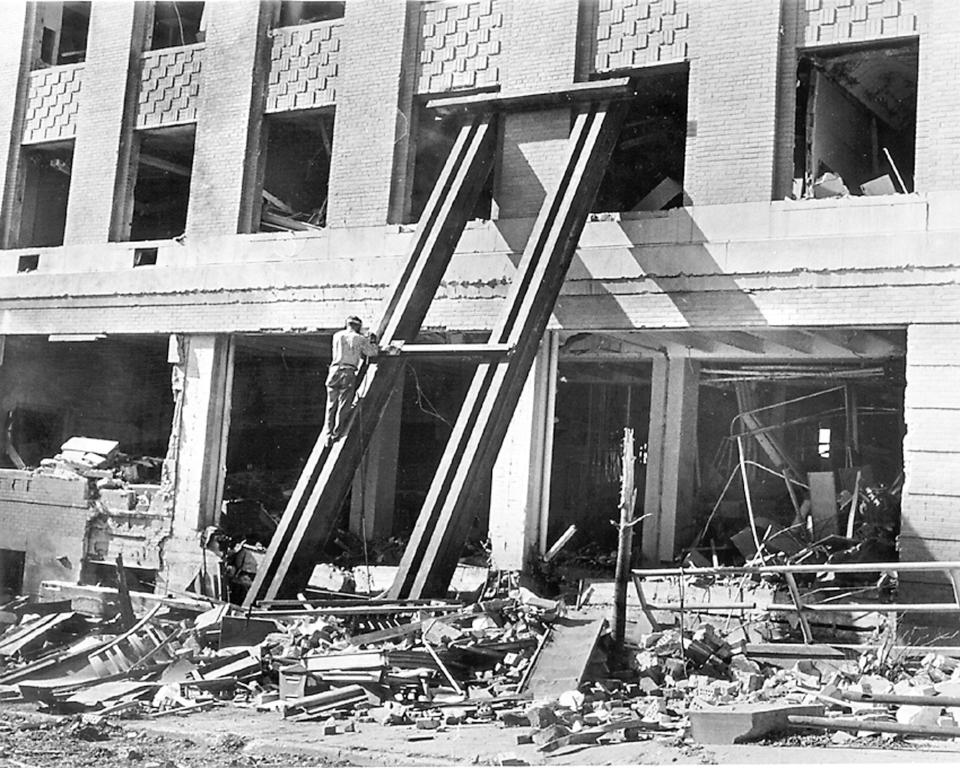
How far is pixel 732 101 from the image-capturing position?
38.9ft

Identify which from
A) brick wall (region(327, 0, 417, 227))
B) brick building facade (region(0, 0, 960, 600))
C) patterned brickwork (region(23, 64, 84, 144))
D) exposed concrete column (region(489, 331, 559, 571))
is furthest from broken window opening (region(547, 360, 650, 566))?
patterned brickwork (region(23, 64, 84, 144))

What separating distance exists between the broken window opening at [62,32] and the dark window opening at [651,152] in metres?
8.98

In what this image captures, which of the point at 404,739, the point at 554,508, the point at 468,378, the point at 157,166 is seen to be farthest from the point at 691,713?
the point at 157,166

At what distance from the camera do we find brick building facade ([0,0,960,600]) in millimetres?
11039

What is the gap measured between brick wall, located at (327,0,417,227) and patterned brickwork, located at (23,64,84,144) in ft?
16.8

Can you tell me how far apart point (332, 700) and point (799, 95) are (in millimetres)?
8537

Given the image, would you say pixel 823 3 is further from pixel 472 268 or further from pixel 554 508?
pixel 554 508

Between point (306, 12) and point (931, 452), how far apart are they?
10.5 metres

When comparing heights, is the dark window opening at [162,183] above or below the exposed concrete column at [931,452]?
above

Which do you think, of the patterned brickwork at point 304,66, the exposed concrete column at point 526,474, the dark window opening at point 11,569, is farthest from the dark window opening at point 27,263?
the exposed concrete column at point 526,474

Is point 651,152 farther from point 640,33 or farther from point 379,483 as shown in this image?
point 379,483

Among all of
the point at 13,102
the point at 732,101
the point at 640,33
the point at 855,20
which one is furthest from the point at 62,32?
the point at 855,20

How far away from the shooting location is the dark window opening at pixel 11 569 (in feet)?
53.1

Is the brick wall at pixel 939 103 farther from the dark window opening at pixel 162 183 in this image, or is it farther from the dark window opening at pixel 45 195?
the dark window opening at pixel 45 195
